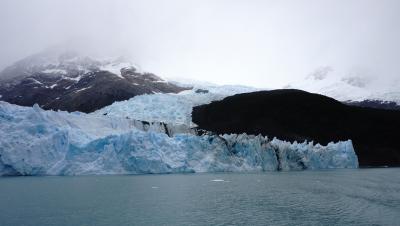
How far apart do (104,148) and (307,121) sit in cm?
5597

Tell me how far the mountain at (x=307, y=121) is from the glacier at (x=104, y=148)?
92.8ft

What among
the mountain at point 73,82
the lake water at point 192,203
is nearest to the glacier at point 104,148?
the lake water at point 192,203

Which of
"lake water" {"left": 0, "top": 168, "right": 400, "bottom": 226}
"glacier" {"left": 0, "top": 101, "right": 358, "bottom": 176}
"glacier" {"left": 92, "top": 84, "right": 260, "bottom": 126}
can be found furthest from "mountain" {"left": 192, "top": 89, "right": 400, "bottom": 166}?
"lake water" {"left": 0, "top": 168, "right": 400, "bottom": 226}

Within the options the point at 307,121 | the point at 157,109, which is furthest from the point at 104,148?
the point at 307,121

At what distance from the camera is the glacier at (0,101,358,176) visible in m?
32.8

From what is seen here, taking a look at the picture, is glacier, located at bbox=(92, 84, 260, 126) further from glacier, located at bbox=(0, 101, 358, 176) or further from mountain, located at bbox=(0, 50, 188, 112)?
mountain, located at bbox=(0, 50, 188, 112)

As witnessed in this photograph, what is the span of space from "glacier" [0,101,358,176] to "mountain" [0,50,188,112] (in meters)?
56.4

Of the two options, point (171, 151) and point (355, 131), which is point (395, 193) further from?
point (355, 131)

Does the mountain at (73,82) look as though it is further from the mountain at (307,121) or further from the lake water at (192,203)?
the lake water at (192,203)

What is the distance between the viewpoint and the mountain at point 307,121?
2953 inches

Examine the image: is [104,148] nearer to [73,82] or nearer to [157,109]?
[157,109]

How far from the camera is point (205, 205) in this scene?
2086 centimetres

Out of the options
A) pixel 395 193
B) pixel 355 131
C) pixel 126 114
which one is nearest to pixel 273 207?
pixel 395 193

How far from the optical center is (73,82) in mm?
121750
